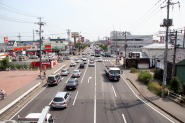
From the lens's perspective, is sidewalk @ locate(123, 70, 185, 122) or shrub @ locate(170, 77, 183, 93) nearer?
sidewalk @ locate(123, 70, 185, 122)

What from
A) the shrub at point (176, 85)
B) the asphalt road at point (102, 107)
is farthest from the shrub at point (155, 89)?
the asphalt road at point (102, 107)

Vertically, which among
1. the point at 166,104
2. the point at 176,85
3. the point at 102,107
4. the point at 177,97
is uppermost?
the point at 176,85

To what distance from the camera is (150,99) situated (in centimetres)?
2291

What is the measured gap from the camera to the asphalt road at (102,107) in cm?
1715

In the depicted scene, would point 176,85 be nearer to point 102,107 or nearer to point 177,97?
point 177,97

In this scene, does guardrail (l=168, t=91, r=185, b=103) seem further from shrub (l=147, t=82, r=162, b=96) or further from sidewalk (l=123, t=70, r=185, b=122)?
shrub (l=147, t=82, r=162, b=96)

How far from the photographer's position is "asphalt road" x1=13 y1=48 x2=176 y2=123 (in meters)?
17.1

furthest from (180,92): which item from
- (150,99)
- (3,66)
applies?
(3,66)

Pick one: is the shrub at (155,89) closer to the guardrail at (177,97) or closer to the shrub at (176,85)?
the guardrail at (177,97)

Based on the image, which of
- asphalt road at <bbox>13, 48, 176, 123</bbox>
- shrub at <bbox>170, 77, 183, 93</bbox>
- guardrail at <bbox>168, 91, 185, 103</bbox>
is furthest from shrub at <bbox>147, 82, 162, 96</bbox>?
asphalt road at <bbox>13, 48, 176, 123</bbox>

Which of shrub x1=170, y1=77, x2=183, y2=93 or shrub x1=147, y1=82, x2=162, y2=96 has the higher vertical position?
shrub x1=170, y1=77, x2=183, y2=93

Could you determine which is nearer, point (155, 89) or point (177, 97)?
point (177, 97)

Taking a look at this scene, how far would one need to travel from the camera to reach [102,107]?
800 inches

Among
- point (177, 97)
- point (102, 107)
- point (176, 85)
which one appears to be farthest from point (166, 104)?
point (102, 107)
